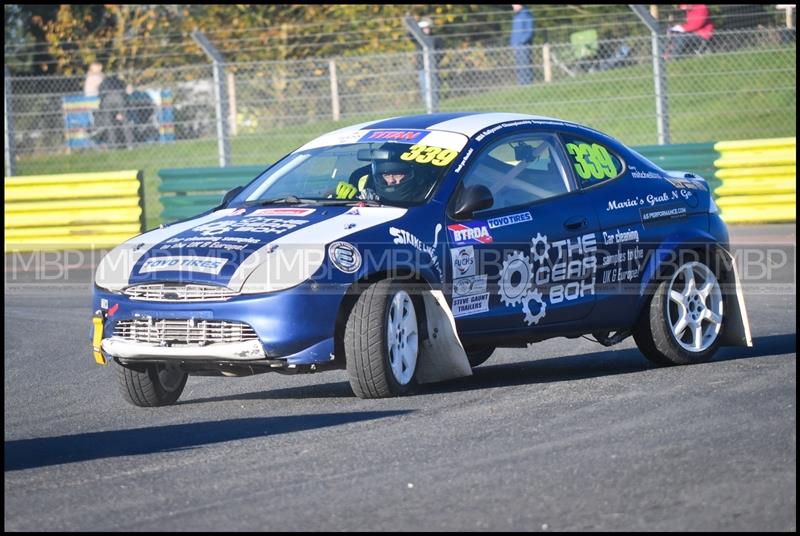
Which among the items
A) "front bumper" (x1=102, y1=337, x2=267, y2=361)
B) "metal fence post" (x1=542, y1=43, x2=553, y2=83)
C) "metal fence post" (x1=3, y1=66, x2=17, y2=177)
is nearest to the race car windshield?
"front bumper" (x1=102, y1=337, x2=267, y2=361)

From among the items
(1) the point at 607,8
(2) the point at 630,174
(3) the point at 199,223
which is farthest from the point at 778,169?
(1) the point at 607,8

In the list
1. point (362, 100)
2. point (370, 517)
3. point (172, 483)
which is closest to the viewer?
point (370, 517)

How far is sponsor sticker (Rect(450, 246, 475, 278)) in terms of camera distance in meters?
7.73

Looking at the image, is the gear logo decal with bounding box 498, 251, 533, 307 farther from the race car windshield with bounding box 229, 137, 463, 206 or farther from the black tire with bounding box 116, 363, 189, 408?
the black tire with bounding box 116, 363, 189, 408

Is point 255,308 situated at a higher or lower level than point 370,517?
higher

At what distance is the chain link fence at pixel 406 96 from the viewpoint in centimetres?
1928

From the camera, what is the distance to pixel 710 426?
21.1ft

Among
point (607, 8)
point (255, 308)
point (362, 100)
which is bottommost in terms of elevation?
point (255, 308)

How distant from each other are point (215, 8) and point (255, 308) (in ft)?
94.7

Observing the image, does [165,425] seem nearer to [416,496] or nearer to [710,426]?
[416,496]

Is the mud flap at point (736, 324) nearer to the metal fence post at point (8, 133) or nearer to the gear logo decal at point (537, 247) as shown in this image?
the gear logo decal at point (537, 247)

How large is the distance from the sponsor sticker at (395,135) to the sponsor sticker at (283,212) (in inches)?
32.7

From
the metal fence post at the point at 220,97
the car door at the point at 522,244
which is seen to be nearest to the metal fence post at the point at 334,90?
the metal fence post at the point at 220,97

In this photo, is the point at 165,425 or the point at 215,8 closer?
the point at 165,425
